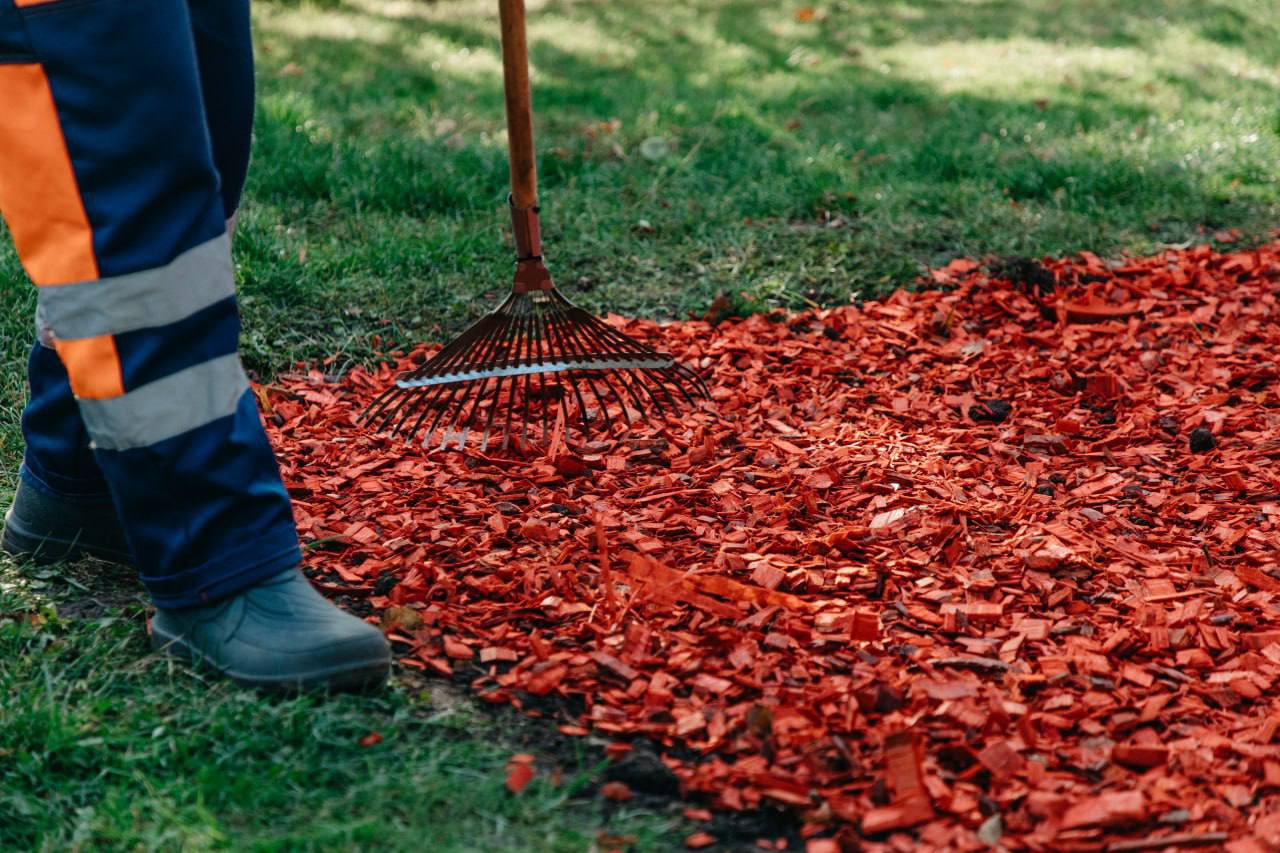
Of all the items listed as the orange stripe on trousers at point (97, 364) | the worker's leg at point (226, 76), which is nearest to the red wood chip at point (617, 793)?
the orange stripe on trousers at point (97, 364)

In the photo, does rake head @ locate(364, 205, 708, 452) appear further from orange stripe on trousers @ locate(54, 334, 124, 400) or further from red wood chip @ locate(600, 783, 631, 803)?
red wood chip @ locate(600, 783, 631, 803)

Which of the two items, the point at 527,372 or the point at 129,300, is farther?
the point at 527,372

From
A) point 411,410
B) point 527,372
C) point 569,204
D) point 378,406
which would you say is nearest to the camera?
point 527,372

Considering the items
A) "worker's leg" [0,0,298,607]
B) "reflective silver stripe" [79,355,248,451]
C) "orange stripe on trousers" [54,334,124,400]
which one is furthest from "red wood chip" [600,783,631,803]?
"orange stripe on trousers" [54,334,124,400]

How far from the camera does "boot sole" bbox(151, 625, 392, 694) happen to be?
1909mm

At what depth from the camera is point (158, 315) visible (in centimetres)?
182

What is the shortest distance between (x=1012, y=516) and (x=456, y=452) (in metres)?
1.24

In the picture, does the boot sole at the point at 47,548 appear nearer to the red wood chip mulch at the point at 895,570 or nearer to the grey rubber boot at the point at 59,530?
the grey rubber boot at the point at 59,530

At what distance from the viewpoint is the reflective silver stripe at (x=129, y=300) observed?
1788mm

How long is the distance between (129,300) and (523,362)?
1167 millimetres

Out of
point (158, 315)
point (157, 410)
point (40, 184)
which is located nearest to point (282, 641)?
point (157, 410)

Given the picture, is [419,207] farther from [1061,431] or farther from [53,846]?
[53,846]

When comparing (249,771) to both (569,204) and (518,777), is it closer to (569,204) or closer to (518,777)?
(518,777)

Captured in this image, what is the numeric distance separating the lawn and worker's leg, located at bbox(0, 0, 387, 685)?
15cm
